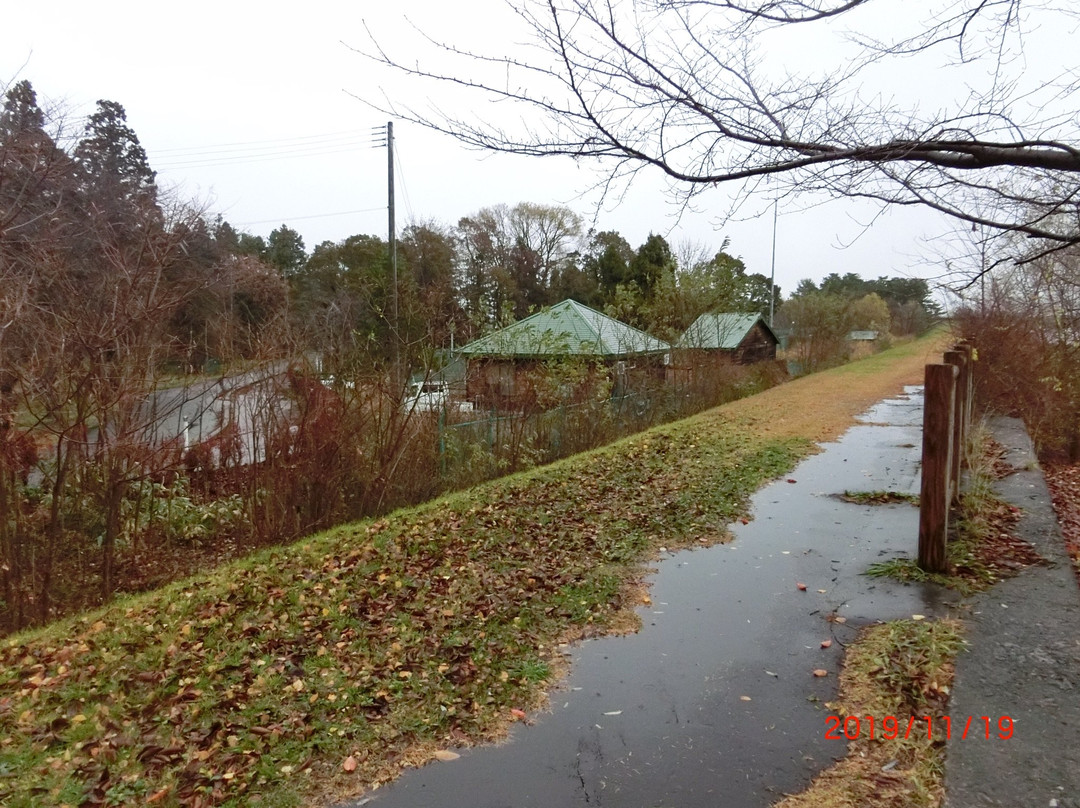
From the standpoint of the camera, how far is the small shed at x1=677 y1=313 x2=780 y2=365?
1919 cm

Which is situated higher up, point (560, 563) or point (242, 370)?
point (242, 370)

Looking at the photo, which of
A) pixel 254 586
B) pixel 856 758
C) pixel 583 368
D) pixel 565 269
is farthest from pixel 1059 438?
pixel 565 269

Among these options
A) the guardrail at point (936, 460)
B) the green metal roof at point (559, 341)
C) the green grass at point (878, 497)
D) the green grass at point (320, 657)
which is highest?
the green metal roof at point (559, 341)

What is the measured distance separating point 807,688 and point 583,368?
10.3 meters

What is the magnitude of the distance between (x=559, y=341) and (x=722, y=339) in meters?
9.17

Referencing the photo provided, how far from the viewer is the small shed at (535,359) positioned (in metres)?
11.8

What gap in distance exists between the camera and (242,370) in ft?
26.6

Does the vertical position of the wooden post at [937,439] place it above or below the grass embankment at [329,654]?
above

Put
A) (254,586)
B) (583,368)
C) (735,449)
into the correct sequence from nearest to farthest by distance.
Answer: (254,586)
(735,449)
(583,368)

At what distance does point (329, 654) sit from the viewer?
4027mm

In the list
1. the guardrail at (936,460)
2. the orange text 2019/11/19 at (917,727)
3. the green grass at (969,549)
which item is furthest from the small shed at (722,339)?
the orange text 2019/11/19 at (917,727)

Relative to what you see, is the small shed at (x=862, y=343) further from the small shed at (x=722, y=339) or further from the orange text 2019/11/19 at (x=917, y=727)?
the orange text 2019/11/19 at (x=917, y=727)

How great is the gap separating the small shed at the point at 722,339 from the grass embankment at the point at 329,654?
12.1 metres

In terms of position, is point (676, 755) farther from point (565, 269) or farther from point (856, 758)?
point (565, 269)
